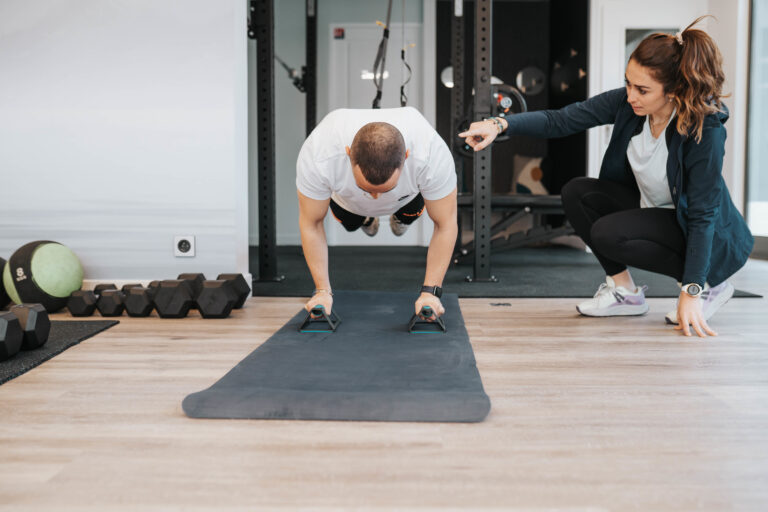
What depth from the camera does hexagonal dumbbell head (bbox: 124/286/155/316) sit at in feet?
7.47

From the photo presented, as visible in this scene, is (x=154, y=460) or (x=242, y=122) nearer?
(x=154, y=460)

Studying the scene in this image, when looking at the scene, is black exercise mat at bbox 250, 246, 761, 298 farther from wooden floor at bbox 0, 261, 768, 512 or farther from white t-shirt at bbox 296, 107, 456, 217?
wooden floor at bbox 0, 261, 768, 512

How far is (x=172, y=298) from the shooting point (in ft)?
7.44

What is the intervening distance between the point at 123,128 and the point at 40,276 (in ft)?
2.42

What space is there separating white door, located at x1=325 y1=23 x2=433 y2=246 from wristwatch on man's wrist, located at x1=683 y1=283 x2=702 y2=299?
12.9 feet

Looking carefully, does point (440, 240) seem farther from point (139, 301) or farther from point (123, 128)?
point (123, 128)

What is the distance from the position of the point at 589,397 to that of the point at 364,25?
517cm

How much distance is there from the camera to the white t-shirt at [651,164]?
6.73 ft

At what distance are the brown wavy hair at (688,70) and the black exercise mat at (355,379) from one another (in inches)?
37.8

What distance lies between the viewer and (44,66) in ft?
8.69

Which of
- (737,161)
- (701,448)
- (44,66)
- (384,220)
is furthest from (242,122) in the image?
(737,161)

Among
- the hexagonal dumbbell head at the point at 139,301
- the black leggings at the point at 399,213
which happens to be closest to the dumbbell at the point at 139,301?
the hexagonal dumbbell head at the point at 139,301

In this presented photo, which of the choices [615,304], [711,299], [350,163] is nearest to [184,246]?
[350,163]

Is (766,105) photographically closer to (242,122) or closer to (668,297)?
(668,297)
